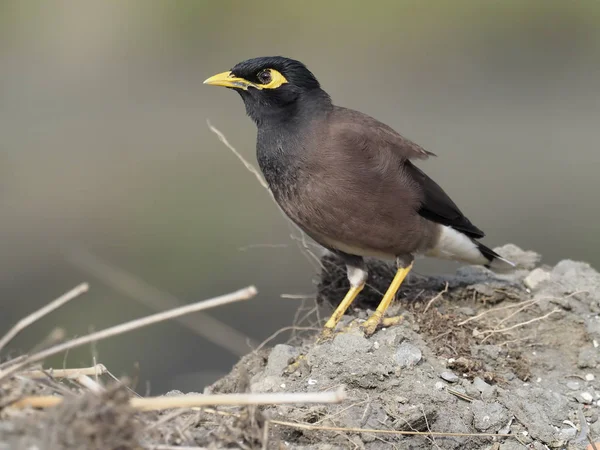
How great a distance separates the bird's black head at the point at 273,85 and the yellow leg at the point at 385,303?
1251 mm

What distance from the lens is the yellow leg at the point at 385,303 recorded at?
5.84 metres

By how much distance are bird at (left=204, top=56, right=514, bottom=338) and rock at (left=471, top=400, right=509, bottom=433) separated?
3.05 feet

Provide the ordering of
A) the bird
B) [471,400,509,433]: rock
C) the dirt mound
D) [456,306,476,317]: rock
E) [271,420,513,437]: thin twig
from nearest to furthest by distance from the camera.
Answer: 1. [271,420,513,437]: thin twig
2. the dirt mound
3. [471,400,509,433]: rock
4. the bird
5. [456,306,476,317]: rock

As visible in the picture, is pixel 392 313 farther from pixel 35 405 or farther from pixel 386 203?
pixel 35 405

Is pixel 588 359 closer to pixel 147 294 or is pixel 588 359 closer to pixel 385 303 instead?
pixel 385 303

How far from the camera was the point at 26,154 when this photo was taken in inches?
675

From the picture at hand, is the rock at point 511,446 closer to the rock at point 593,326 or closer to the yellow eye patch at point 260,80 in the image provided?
the rock at point 593,326

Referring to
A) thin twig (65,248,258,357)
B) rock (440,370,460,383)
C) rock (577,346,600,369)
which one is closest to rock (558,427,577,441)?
rock (440,370,460,383)

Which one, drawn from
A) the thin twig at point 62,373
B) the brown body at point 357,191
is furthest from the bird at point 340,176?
the thin twig at point 62,373

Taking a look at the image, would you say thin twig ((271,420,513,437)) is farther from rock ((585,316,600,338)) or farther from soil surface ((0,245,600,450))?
rock ((585,316,600,338))

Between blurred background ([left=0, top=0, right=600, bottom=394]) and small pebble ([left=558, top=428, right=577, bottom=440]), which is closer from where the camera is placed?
small pebble ([left=558, top=428, right=577, bottom=440])

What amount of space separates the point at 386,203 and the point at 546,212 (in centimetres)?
879

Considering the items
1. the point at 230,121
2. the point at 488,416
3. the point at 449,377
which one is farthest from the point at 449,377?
the point at 230,121

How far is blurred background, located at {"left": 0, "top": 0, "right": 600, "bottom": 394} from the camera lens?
42.3 feet
